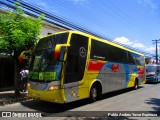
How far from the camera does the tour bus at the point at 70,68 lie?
932 centimetres

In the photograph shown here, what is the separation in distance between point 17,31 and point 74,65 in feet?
12.5

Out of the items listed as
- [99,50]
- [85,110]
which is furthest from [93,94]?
[99,50]

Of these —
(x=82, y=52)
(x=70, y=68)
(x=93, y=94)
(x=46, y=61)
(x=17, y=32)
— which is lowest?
(x=93, y=94)

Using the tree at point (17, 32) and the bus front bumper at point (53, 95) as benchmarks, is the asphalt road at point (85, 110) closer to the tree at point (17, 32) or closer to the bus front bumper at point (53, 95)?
the bus front bumper at point (53, 95)

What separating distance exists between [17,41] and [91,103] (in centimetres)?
499

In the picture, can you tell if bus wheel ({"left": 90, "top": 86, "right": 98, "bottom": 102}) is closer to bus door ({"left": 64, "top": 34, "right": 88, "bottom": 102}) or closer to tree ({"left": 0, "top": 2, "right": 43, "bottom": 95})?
bus door ({"left": 64, "top": 34, "right": 88, "bottom": 102})

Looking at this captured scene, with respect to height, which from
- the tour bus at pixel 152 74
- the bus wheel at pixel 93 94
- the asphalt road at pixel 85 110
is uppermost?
the tour bus at pixel 152 74

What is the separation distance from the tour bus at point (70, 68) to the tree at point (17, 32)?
1.27 metres

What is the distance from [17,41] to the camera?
1164cm

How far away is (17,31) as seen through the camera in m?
11.6

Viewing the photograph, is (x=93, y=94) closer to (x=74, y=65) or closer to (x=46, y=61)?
(x=74, y=65)

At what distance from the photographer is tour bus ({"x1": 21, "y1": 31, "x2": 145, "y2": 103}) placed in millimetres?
9320

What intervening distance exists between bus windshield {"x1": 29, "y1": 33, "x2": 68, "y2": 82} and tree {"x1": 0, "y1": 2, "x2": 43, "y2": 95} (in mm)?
1417

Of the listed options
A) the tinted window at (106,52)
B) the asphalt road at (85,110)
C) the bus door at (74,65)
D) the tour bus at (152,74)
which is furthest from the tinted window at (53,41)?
the tour bus at (152,74)
